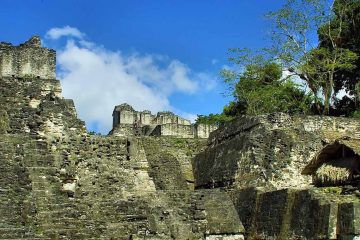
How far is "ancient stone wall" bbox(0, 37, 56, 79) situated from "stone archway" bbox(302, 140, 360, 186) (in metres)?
8.76

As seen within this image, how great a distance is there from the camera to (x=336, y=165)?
13.3 meters

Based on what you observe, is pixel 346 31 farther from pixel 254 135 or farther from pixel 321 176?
pixel 321 176

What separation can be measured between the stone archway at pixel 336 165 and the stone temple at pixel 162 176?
0.03m

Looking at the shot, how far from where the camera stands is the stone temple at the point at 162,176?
1138 centimetres

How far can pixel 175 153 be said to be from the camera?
Answer: 19.5 meters

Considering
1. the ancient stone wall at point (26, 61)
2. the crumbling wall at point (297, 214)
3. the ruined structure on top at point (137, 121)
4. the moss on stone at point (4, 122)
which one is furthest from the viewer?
the ruined structure on top at point (137, 121)

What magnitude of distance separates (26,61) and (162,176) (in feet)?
18.5

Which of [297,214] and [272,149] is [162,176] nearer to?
[272,149]

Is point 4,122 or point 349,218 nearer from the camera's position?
point 349,218

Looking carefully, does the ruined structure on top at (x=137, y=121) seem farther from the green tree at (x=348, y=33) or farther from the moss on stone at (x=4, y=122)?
the moss on stone at (x=4, y=122)

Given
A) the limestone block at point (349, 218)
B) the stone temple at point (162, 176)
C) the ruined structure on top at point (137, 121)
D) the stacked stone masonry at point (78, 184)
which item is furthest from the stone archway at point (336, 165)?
the ruined structure on top at point (137, 121)

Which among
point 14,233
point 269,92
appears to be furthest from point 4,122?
point 269,92

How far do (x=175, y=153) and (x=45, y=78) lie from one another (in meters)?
5.06

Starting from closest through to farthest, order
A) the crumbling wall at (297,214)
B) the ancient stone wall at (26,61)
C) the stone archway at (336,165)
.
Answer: the crumbling wall at (297,214), the stone archway at (336,165), the ancient stone wall at (26,61)
